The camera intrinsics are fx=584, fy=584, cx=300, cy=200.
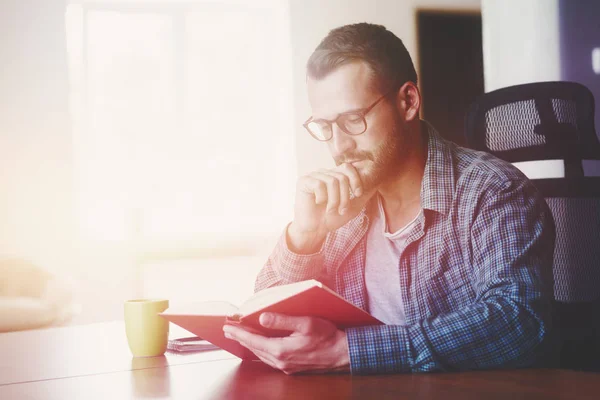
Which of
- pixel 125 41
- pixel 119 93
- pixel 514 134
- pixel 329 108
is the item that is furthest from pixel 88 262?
pixel 514 134

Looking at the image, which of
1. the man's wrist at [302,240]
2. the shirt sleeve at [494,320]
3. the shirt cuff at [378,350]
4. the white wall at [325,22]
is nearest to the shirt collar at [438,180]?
the shirt sleeve at [494,320]

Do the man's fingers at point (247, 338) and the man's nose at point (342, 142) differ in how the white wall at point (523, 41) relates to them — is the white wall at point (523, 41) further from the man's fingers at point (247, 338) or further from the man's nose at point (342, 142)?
the man's fingers at point (247, 338)

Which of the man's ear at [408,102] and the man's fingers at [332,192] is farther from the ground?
the man's ear at [408,102]

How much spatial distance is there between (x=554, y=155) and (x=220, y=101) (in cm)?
235

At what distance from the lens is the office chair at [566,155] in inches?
53.5

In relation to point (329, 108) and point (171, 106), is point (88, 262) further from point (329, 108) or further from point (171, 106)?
point (329, 108)

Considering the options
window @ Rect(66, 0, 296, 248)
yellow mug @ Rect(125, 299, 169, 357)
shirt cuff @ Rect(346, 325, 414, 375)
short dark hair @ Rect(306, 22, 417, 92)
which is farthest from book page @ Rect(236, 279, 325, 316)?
window @ Rect(66, 0, 296, 248)

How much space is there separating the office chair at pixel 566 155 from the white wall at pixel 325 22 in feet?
5.76

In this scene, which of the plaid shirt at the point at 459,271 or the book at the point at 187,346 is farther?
the book at the point at 187,346

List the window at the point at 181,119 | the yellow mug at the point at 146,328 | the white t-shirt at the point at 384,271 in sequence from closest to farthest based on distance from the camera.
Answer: the yellow mug at the point at 146,328 < the white t-shirt at the point at 384,271 < the window at the point at 181,119

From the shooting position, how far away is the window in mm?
3295

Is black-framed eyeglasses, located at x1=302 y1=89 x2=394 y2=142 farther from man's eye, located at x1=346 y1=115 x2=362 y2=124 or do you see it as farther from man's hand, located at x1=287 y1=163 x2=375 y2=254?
man's hand, located at x1=287 y1=163 x2=375 y2=254

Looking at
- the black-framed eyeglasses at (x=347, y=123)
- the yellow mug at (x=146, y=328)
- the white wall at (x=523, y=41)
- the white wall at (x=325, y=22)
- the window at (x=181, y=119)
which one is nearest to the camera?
the yellow mug at (x=146, y=328)

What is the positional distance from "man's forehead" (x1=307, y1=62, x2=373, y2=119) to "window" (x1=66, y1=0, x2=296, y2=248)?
72.9 inches
